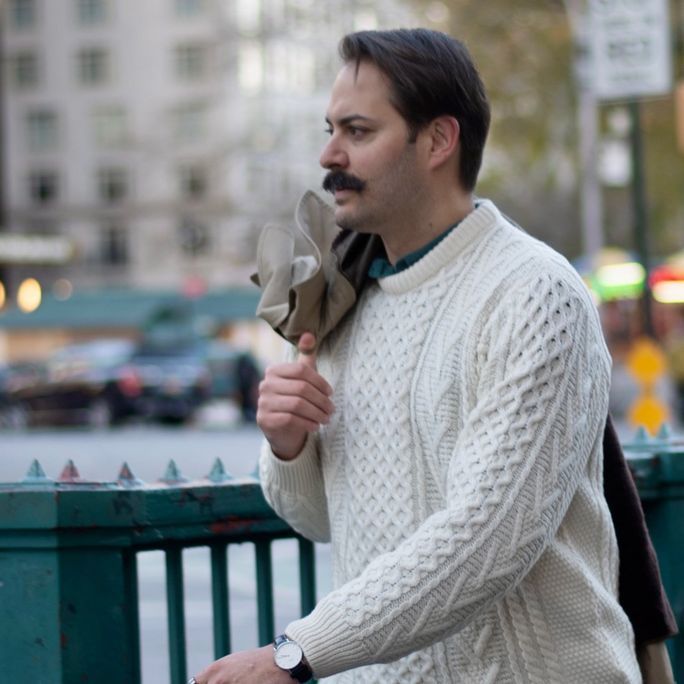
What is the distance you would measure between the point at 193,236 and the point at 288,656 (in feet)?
186

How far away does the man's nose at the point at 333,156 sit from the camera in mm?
2381

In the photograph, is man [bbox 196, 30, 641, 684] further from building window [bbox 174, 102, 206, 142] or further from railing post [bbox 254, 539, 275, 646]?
building window [bbox 174, 102, 206, 142]

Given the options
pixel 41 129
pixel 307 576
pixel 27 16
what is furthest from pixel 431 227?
pixel 27 16

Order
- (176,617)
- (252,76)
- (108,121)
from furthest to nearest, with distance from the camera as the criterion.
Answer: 1. (108,121)
2. (252,76)
3. (176,617)

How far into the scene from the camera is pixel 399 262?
8.11 ft

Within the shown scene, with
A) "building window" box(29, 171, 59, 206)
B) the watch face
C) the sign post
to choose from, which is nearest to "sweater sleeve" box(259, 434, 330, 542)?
the watch face

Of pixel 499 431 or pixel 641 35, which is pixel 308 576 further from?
pixel 641 35

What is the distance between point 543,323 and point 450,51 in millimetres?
447

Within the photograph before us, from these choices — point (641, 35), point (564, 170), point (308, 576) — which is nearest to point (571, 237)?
point (564, 170)

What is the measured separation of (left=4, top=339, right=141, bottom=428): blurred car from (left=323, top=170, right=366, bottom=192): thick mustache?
24.1 m

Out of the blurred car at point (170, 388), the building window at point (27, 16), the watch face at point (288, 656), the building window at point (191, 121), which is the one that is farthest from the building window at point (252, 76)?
the watch face at point (288, 656)

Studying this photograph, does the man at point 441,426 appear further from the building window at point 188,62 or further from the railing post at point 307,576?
the building window at point 188,62

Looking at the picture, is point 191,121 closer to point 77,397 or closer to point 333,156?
point 77,397

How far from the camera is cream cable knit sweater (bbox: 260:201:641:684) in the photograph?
6.97 ft
